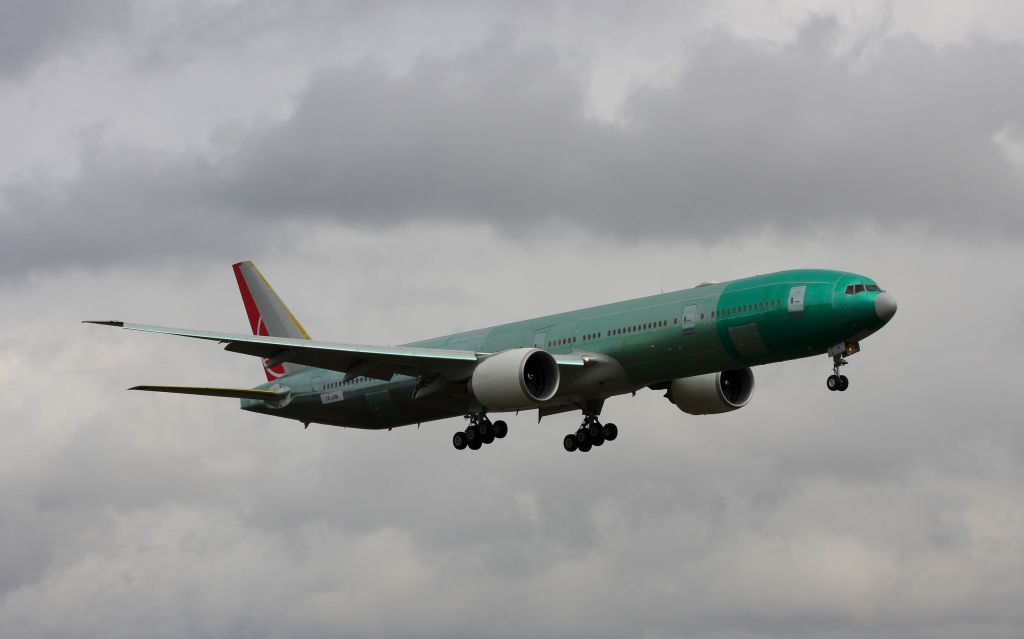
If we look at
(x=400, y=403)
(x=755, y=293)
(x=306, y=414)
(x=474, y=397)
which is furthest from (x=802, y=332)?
(x=306, y=414)

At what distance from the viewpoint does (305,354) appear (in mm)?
66250

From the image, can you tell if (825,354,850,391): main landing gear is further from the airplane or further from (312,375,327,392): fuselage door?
(312,375,327,392): fuselage door

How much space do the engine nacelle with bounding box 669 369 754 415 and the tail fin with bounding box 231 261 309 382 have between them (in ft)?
68.7

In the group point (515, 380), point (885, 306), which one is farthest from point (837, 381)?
point (515, 380)

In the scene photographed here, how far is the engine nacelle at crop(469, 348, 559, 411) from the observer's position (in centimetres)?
6306

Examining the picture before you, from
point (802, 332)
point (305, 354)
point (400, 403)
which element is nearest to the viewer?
point (802, 332)

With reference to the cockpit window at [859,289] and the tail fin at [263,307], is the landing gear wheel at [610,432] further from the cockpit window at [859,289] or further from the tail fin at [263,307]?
the tail fin at [263,307]

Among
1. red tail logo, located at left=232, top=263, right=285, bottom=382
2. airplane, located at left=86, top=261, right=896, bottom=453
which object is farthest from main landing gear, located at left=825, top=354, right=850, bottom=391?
red tail logo, located at left=232, top=263, right=285, bottom=382

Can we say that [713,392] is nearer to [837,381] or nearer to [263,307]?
[837,381]

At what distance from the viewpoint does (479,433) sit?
6869 cm

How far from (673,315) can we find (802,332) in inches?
215

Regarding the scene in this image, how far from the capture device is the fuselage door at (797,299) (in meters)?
59.5

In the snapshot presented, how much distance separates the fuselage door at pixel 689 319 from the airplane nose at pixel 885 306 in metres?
6.99

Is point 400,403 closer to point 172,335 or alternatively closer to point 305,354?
point 305,354
